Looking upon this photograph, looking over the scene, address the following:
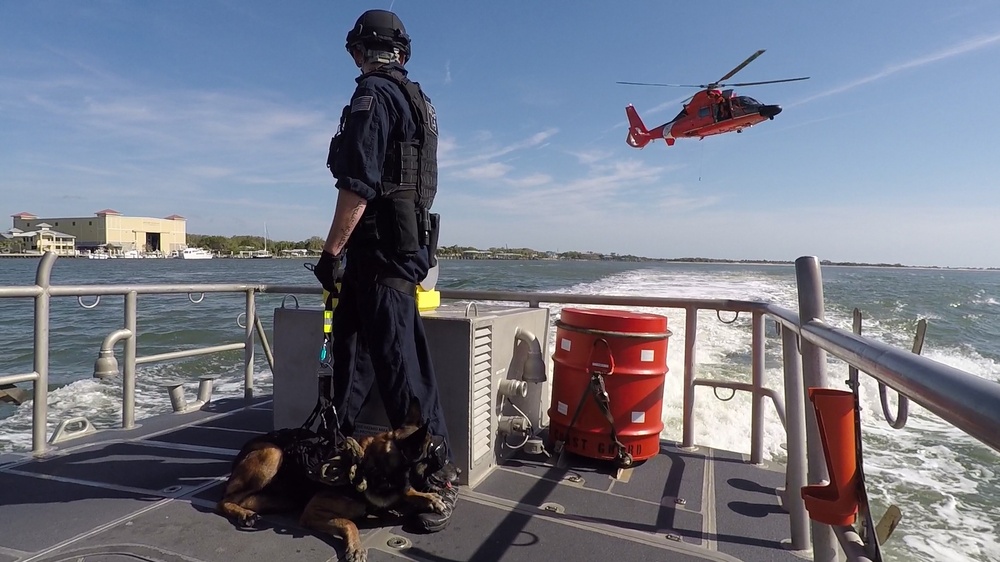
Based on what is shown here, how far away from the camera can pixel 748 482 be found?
294 centimetres

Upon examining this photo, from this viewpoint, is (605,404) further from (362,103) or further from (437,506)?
(362,103)

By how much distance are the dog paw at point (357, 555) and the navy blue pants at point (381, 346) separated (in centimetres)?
52

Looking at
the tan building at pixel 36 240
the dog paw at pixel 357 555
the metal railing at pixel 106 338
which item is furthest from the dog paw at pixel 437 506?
the tan building at pixel 36 240

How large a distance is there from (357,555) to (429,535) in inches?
11.9

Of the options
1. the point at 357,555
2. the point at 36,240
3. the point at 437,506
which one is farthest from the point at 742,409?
the point at 36,240

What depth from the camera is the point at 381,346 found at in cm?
235

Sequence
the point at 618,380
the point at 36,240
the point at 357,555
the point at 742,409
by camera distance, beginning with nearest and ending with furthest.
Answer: the point at 357,555 → the point at 618,380 → the point at 742,409 → the point at 36,240

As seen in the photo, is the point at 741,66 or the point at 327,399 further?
the point at 741,66

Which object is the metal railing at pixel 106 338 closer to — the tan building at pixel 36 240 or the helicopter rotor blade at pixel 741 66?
the helicopter rotor blade at pixel 741 66

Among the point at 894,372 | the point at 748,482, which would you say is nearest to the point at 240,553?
the point at 894,372

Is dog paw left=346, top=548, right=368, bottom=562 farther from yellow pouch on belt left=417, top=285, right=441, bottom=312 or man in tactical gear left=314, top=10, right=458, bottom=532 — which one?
yellow pouch on belt left=417, top=285, right=441, bottom=312

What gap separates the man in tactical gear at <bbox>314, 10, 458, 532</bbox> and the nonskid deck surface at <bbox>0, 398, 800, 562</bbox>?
0.25 meters

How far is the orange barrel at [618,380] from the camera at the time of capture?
3.01 m

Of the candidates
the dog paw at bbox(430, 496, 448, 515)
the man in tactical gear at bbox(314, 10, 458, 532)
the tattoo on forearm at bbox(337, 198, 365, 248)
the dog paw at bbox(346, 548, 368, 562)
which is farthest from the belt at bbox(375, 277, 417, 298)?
the dog paw at bbox(346, 548, 368, 562)
